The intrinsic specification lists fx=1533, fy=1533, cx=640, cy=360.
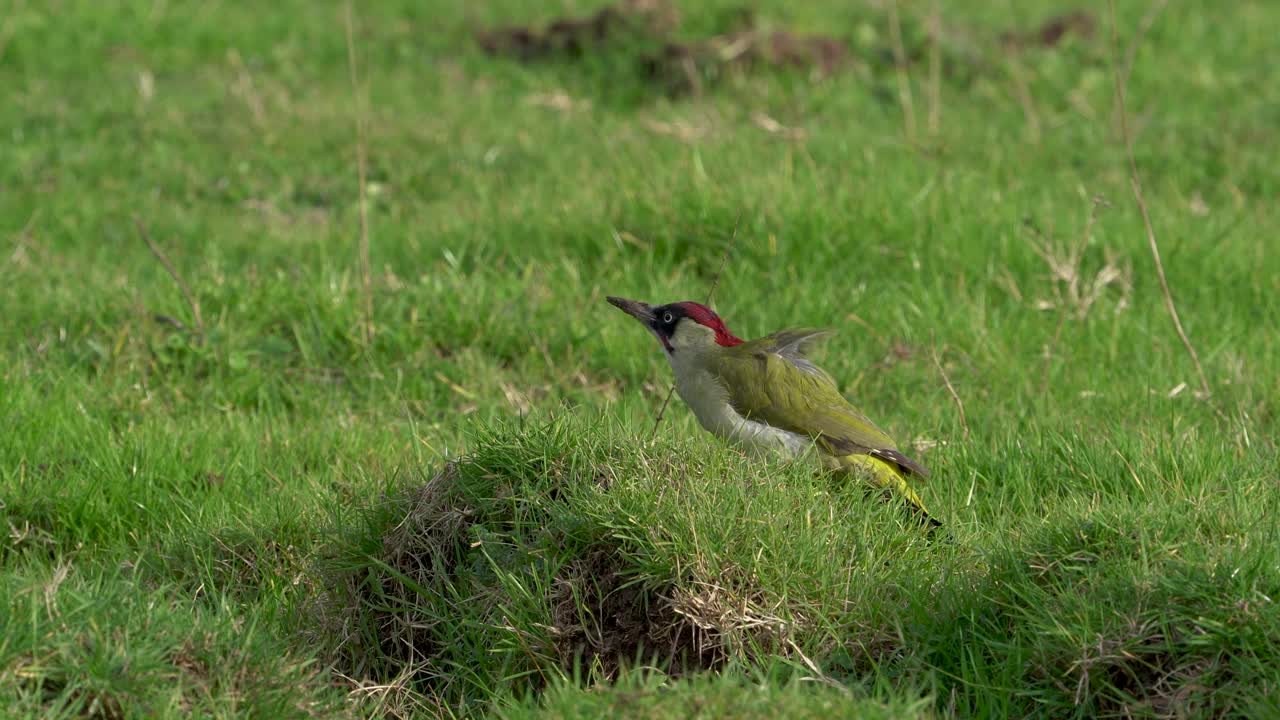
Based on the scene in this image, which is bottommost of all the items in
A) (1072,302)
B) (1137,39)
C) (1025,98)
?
(1025,98)

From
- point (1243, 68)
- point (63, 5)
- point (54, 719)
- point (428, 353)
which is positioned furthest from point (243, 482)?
point (1243, 68)

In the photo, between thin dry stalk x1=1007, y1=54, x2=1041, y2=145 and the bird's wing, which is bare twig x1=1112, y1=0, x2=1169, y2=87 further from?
the bird's wing

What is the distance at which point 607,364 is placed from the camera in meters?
6.34

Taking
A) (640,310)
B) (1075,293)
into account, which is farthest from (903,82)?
(640,310)

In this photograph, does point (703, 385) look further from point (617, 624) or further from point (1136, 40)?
point (1136, 40)

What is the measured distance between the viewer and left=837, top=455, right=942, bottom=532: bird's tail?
4.54 metres

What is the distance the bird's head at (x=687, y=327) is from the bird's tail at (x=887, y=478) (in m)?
0.64

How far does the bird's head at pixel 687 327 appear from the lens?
513 centimetres

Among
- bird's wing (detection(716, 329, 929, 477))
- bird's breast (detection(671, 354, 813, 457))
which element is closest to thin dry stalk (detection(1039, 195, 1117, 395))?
bird's wing (detection(716, 329, 929, 477))

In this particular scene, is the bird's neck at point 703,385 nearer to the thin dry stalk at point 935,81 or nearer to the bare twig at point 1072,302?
the bare twig at point 1072,302

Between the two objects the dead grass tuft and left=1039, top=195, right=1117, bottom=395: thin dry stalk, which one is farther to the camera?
left=1039, top=195, right=1117, bottom=395: thin dry stalk

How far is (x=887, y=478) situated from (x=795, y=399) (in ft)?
1.31

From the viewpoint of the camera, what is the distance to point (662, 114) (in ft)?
31.3

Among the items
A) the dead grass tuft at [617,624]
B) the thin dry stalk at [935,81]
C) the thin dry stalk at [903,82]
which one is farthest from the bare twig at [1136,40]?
the dead grass tuft at [617,624]
